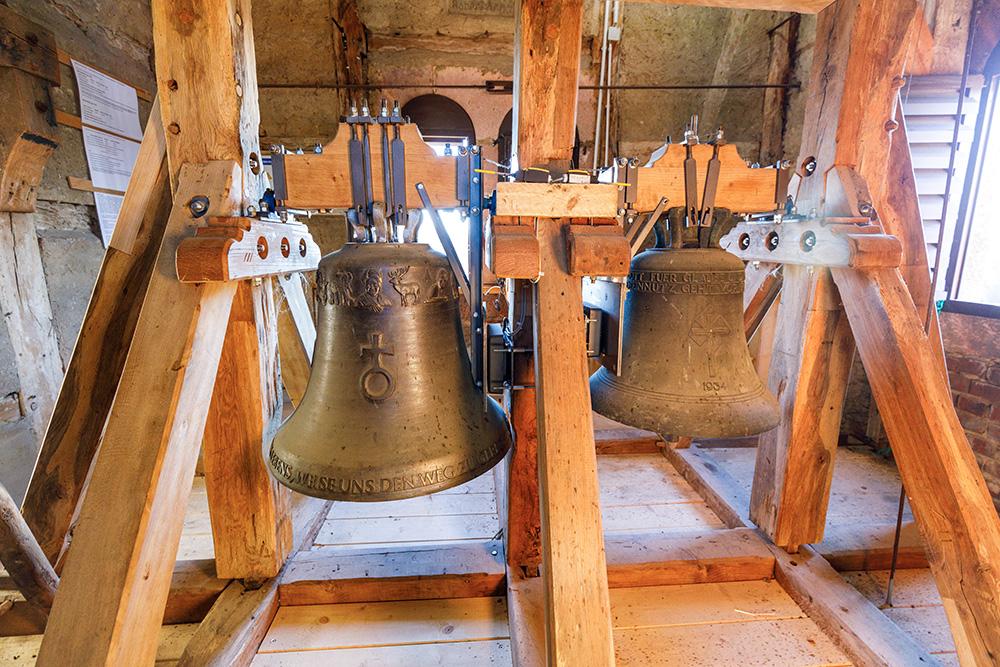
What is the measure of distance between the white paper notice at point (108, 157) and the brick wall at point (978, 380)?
4333 mm

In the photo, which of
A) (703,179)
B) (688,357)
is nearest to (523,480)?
(688,357)

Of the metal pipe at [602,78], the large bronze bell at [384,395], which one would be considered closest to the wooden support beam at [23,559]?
the large bronze bell at [384,395]

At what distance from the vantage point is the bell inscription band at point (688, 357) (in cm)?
98

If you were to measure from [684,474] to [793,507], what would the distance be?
2.43ft

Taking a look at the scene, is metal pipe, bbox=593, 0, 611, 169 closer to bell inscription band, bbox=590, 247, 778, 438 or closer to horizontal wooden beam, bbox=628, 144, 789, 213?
horizontal wooden beam, bbox=628, 144, 789, 213

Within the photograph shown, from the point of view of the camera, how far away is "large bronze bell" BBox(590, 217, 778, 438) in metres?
0.98

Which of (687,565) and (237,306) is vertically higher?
(237,306)

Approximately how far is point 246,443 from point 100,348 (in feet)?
1.40

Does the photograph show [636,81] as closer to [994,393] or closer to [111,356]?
[994,393]

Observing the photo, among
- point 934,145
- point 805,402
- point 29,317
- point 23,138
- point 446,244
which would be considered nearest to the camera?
point 446,244

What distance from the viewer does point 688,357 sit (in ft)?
3.35

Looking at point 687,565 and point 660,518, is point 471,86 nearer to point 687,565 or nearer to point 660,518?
point 660,518

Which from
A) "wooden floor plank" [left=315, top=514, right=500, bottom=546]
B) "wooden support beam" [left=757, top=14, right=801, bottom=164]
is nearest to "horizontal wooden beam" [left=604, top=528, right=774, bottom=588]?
"wooden floor plank" [left=315, top=514, right=500, bottom=546]

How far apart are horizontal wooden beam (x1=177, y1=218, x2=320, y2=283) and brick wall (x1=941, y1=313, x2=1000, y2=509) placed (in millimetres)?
2933
